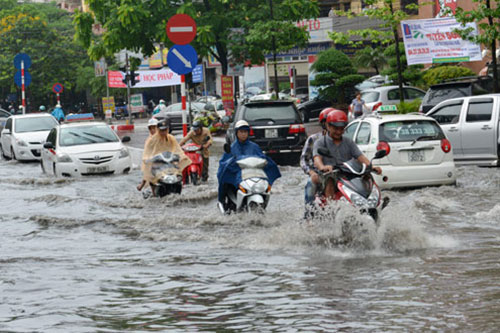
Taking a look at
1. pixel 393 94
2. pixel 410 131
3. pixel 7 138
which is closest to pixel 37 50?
pixel 393 94

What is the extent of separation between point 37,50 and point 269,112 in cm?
5751

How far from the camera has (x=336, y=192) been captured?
9516 millimetres

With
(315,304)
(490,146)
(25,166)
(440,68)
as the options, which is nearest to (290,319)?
(315,304)

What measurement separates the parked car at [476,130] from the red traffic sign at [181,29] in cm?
559

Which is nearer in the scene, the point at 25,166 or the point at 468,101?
the point at 468,101

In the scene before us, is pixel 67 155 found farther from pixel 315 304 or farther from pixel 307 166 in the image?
pixel 315 304

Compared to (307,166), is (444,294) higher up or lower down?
lower down

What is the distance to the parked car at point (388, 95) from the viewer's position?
33.6 metres

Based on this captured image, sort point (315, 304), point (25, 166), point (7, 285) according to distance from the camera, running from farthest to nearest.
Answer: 1. point (25, 166)
2. point (7, 285)
3. point (315, 304)

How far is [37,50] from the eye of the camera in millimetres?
76438

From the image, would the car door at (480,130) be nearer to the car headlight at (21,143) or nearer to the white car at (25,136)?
the white car at (25,136)

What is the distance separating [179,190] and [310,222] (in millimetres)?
5637

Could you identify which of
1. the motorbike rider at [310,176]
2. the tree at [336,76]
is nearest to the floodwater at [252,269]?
the motorbike rider at [310,176]

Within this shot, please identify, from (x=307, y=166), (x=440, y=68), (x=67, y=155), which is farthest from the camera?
(x=440, y=68)
